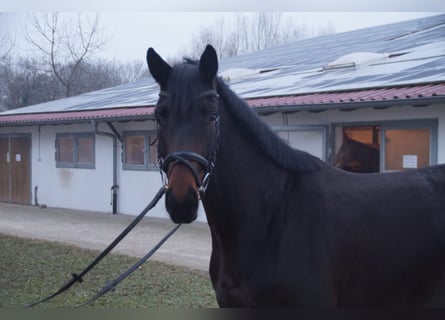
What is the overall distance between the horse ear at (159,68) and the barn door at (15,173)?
18.5ft

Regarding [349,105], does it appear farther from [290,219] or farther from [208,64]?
[208,64]

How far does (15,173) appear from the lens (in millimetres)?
7031

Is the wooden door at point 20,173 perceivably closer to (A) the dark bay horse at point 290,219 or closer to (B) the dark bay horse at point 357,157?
(B) the dark bay horse at point 357,157

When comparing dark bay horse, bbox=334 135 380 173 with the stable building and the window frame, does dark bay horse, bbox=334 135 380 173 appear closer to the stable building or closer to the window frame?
the stable building

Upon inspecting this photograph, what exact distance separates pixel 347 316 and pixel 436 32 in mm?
4897

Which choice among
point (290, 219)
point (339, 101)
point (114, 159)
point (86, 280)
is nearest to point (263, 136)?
point (290, 219)

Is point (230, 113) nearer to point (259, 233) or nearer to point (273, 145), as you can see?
point (273, 145)

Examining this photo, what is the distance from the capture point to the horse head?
159 centimetres

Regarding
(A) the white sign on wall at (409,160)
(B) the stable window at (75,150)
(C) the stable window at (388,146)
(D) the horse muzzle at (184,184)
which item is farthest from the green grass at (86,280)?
(B) the stable window at (75,150)

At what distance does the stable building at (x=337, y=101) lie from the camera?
466 centimetres

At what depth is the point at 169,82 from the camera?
1.76 meters

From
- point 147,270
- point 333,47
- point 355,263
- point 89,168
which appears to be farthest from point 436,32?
point 89,168

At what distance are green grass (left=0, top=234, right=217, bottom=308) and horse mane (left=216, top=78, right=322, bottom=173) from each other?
175 centimetres

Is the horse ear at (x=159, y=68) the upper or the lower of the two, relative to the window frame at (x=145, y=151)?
upper
